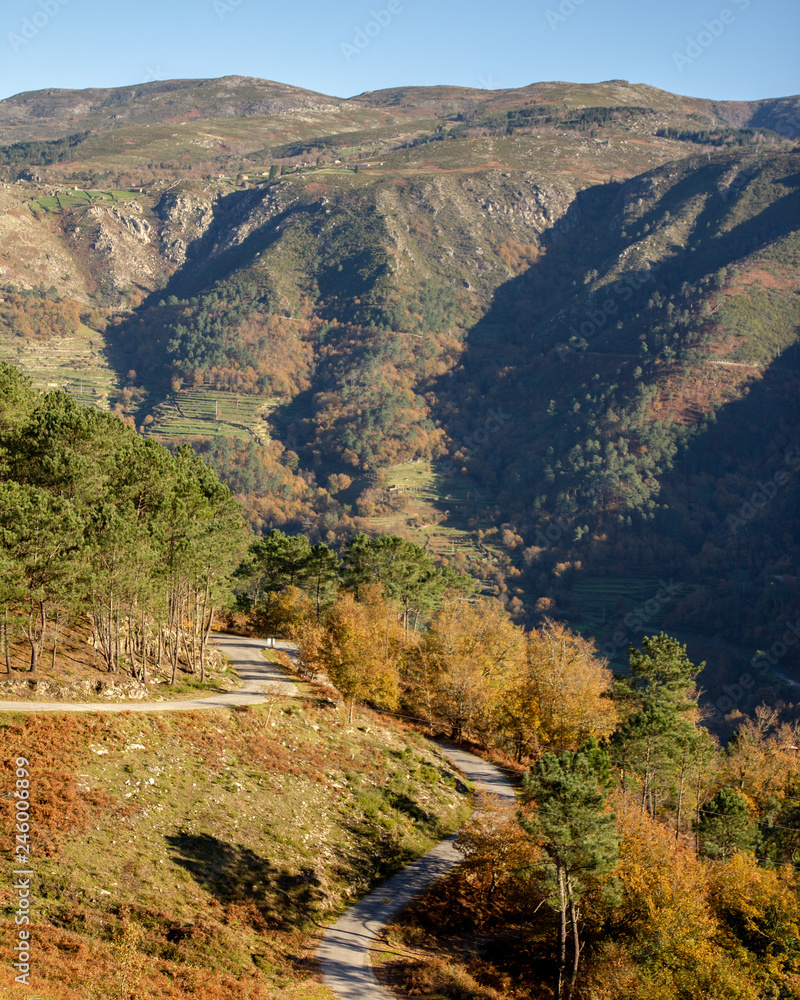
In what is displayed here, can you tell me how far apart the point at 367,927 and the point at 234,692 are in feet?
68.9

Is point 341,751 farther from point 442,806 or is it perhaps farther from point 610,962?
point 610,962

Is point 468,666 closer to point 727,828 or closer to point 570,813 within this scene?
point 727,828

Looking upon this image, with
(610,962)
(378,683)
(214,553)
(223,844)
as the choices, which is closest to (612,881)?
(610,962)

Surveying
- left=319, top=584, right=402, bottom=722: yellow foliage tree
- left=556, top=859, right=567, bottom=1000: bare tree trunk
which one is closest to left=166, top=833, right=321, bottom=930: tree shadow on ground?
left=556, top=859, right=567, bottom=1000: bare tree trunk

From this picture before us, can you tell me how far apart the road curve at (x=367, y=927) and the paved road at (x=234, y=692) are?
15.8 m

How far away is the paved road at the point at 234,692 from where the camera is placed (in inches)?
1592

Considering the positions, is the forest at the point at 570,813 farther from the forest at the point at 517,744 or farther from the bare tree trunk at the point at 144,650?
the bare tree trunk at the point at 144,650

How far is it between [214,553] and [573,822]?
3108 cm

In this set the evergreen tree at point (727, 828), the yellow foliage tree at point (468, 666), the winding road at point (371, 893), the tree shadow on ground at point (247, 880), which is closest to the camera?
the winding road at point (371, 893)

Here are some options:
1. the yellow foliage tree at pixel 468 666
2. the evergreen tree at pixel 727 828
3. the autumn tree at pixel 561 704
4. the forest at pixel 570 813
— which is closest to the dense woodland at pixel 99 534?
the forest at pixel 570 813

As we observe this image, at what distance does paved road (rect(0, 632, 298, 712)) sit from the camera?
40.4 metres

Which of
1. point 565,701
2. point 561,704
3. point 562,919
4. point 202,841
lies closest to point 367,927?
point 202,841

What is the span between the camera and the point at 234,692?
5619cm

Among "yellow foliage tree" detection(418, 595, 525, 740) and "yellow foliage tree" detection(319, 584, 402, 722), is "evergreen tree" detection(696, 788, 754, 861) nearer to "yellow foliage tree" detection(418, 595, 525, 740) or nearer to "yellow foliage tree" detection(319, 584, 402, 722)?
"yellow foliage tree" detection(418, 595, 525, 740)
